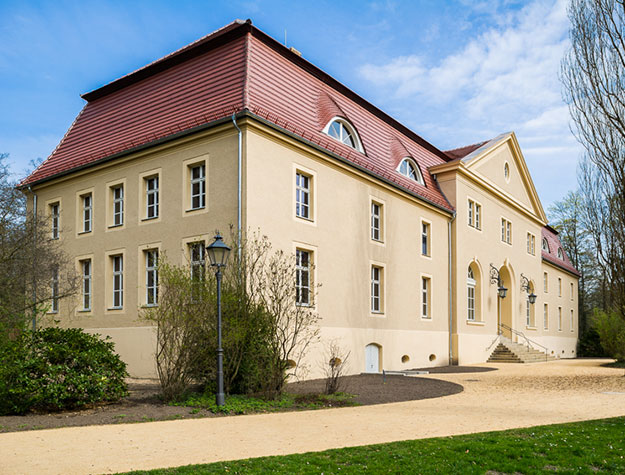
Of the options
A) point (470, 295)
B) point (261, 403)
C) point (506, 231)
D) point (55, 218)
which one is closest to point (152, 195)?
point (55, 218)

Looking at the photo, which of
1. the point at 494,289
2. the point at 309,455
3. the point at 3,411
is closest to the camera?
the point at 309,455

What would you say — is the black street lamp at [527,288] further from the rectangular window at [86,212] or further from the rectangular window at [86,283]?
the rectangular window at [86,212]

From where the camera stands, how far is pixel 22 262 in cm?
1756

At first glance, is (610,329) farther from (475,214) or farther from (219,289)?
→ (219,289)

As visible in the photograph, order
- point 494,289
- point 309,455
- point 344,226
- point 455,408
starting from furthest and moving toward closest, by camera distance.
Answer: point 494,289 < point 344,226 < point 455,408 < point 309,455

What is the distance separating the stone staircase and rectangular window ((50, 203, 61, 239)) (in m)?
19.9

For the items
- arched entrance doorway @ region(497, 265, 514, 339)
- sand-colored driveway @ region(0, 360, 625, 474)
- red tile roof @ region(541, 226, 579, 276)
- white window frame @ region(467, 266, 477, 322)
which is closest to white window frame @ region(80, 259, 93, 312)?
sand-colored driveway @ region(0, 360, 625, 474)

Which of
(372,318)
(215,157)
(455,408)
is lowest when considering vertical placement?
(455,408)

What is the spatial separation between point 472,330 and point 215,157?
52.2 ft

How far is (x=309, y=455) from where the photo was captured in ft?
22.9

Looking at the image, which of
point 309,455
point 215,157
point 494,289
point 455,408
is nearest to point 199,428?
point 309,455

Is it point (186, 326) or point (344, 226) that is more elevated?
point (344, 226)

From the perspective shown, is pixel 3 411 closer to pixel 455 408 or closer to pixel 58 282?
pixel 455 408

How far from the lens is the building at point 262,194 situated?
663 inches
